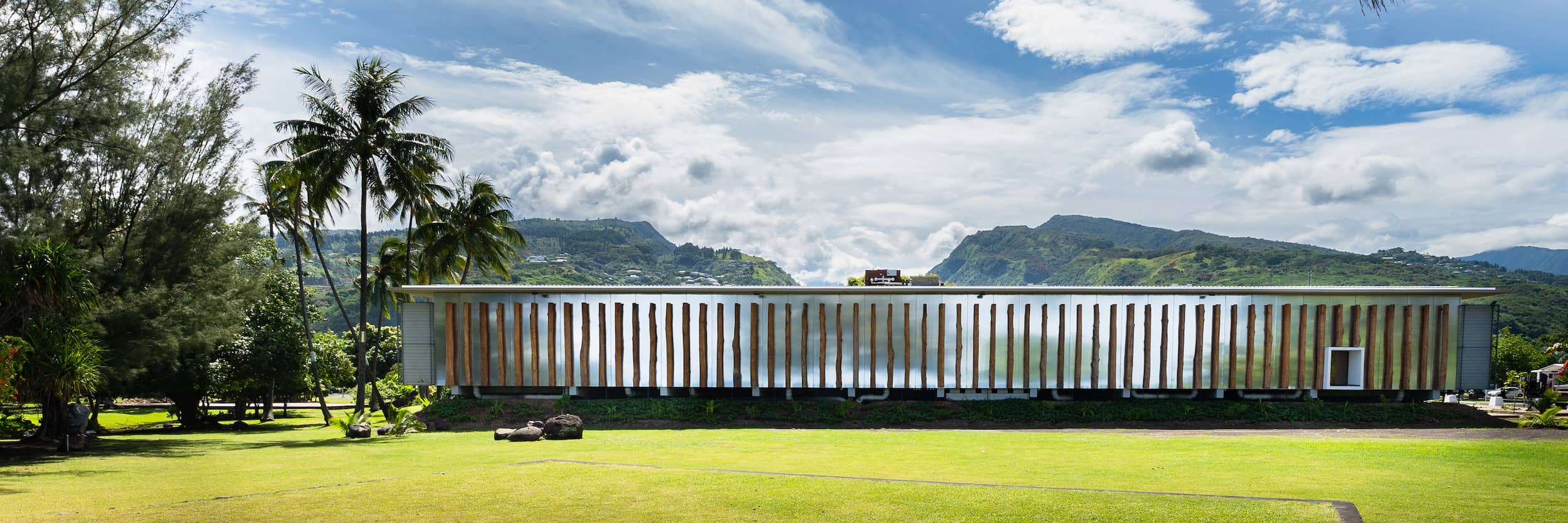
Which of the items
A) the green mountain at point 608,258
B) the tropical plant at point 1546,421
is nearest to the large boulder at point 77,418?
the tropical plant at point 1546,421

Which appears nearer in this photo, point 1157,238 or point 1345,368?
point 1345,368

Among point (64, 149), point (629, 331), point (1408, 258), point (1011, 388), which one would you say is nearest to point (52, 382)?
point (64, 149)

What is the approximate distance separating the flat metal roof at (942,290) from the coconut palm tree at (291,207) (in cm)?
739

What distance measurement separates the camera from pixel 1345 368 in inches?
1033

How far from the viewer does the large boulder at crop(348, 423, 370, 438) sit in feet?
73.2

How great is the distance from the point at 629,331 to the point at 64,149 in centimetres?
1435

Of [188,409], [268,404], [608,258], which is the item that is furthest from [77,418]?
[608,258]

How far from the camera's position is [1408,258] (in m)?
99.2

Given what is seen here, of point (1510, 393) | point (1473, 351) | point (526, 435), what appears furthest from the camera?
point (1510, 393)

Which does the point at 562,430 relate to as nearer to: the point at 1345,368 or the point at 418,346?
the point at 418,346

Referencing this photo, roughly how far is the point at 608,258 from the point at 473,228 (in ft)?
338

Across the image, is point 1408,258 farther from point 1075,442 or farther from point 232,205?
point 232,205

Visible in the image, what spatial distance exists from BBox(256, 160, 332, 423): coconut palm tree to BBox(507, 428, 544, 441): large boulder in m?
13.1

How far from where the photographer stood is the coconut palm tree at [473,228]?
34.7 metres
